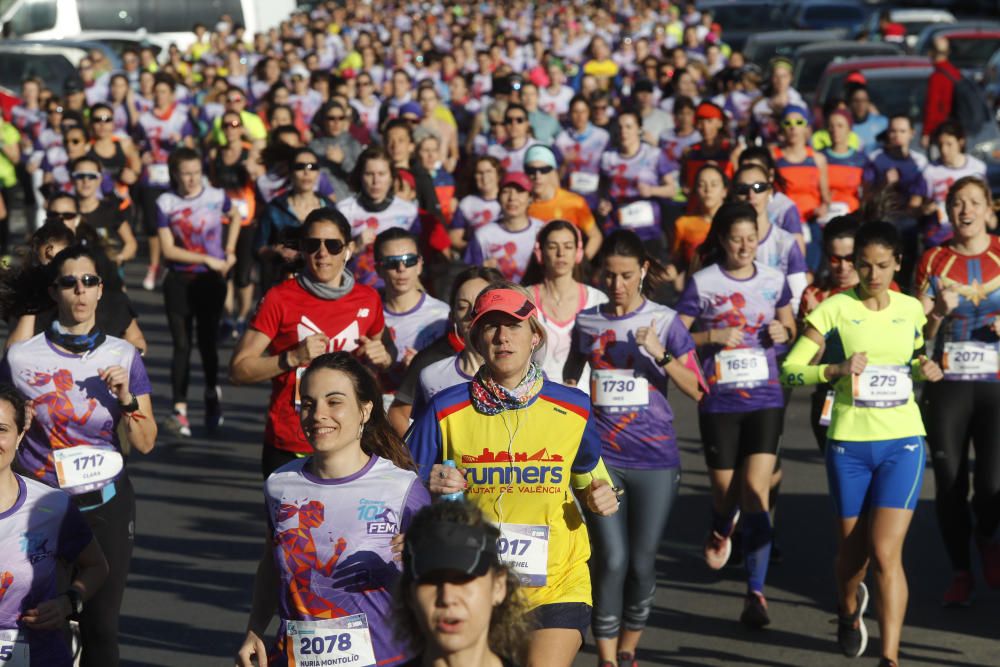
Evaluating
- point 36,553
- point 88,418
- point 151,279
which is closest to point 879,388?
point 88,418

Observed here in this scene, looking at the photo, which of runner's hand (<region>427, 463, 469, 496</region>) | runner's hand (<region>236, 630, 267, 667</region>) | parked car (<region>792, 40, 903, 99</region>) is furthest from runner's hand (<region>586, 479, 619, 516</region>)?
parked car (<region>792, 40, 903, 99</region>)

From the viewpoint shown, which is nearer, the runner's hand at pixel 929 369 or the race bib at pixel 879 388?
the race bib at pixel 879 388

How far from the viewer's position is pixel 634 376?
22.6 feet

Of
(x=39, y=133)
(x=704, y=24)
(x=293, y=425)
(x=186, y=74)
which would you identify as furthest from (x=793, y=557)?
(x=704, y=24)

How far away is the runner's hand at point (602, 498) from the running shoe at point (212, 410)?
21.1 ft

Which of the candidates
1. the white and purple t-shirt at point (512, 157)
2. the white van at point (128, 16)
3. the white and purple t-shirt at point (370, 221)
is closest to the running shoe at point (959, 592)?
the white and purple t-shirt at point (370, 221)

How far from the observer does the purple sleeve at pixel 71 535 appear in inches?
200

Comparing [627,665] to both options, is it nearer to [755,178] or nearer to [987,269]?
[987,269]

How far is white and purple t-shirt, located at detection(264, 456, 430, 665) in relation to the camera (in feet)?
15.2

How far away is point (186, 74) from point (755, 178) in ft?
55.0

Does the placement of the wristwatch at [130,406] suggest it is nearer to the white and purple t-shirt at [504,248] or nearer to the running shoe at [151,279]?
the white and purple t-shirt at [504,248]

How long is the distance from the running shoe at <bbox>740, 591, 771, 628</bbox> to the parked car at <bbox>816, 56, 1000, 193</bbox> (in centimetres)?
950

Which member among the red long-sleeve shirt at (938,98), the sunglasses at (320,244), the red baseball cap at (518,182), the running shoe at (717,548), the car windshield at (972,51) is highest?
the car windshield at (972,51)

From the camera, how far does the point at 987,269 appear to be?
24.8ft
